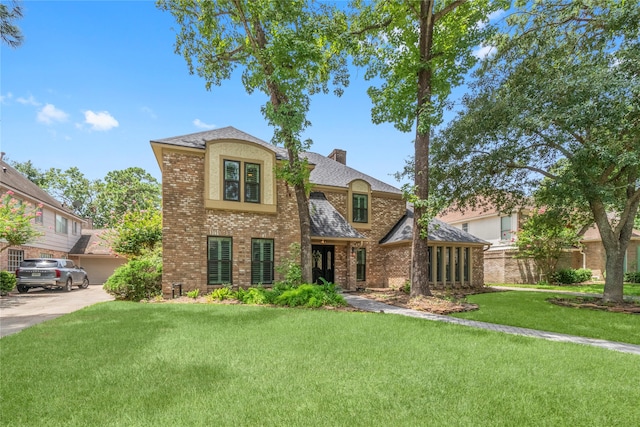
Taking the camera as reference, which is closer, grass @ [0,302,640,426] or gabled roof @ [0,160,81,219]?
grass @ [0,302,640,426]

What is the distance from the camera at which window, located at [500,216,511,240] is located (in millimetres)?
23250

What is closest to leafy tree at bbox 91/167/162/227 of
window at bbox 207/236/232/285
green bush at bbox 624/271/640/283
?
window at bbox 207/236/232/285

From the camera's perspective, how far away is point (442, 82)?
1316cm

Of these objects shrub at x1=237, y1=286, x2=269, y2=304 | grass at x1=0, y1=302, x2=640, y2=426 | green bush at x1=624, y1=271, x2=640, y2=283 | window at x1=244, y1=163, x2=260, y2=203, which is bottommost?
green bush at x1=624, y1=271, x2=640, y2=283

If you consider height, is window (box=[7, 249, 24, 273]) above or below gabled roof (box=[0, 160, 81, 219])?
below

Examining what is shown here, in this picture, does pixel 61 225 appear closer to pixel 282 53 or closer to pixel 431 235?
pixel 282 53

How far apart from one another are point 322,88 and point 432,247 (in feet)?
30.4

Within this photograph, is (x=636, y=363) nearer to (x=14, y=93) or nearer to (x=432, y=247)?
(x=432, y=247)

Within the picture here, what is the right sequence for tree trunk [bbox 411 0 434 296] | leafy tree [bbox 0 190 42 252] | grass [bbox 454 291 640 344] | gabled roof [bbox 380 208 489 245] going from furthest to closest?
gabled roof [bbox 380 208 489 245] → leafy tree [bbox 0 190 42 252] → tree trunk [bbox 411 0 434 296] → grass [bbox 454 291 640 344]

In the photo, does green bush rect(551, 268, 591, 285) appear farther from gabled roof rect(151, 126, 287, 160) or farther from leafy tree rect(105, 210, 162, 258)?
leafy tree rect(105, 210, 162, 258)

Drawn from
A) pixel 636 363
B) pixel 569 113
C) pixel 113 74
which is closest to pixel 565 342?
pixel 636 363

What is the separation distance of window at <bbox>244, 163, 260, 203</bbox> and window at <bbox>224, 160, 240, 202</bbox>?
12.6 inches

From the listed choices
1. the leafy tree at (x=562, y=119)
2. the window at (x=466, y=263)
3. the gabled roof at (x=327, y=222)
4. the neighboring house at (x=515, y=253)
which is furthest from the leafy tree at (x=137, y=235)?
the neighboring house at (x=515, y=253)

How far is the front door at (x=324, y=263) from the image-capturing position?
50.8 ft
